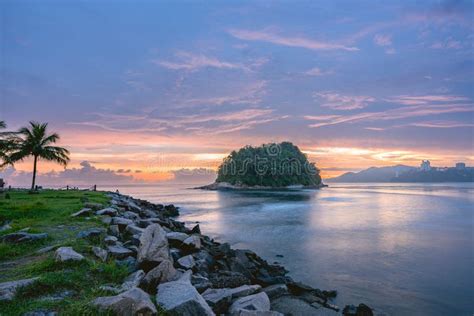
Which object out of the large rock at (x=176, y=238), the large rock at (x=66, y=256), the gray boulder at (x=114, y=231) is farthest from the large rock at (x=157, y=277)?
the gray boulder at (x=114, y=231)

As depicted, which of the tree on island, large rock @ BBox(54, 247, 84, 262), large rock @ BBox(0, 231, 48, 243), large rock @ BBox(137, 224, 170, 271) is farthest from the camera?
the tree on island

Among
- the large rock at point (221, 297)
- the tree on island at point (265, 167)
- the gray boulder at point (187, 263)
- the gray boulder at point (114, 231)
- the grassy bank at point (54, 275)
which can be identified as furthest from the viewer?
the tree on island at point (265, 167)

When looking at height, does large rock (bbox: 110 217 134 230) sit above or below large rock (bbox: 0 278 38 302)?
below

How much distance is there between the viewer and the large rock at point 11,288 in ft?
15.6

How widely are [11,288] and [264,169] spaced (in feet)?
407

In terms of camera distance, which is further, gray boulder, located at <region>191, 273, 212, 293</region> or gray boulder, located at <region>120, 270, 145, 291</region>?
gray boulder, located at <region>191, 273, 212, 293</region>

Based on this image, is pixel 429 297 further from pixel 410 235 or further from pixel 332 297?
pixel 410 235

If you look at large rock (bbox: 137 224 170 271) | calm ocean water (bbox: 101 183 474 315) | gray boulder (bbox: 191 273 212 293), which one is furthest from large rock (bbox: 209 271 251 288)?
calm ocean water (bbox: 101 183 474 315)

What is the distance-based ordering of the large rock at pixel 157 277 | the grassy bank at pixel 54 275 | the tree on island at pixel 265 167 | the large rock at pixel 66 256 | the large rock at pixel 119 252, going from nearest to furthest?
the grassy bank at pixel 54 275, the large rock at pixel 157 277, the large rock at pixel 66 256, the large rock at pixel 119 252, the tree on island at pixel 265 167

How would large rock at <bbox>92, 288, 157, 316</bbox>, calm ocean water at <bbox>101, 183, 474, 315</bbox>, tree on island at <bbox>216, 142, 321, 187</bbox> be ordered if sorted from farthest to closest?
tree on island at <bbox>216, 142, 321, 187</bbox> < calm ocean water at <bbox>101, 183, 474, 315</bbox> < large rock at <bbox>92, 288, 157, 316</bbox>

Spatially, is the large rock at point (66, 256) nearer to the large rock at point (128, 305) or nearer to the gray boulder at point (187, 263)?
the large rock at point (128, 305)

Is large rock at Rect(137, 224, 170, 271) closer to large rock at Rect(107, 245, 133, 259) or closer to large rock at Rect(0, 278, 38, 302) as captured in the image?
large rock at Rect(107, 245, 133, 259)

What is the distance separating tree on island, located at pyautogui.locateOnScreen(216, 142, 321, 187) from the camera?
129625 mm

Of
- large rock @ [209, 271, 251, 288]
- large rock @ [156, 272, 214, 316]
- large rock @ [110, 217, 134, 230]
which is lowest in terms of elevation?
large rock @ [209, 271, 251, 288]
